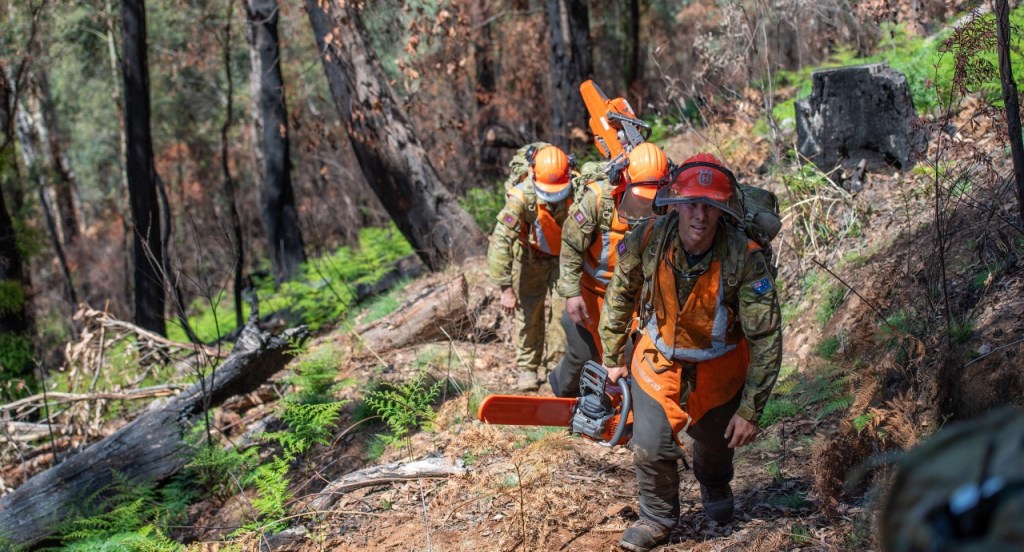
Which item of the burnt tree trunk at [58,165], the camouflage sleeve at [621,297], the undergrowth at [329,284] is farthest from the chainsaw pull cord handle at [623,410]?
the burnt tree trunk at [58,165]

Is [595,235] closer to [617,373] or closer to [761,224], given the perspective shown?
[617,373]

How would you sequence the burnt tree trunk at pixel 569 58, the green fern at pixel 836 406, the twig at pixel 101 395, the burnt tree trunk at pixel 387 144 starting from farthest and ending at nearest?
the burnt tree trunk at pixel 569 58
the burnt tree trunk at pixel 387 144
the twig at pixel 101 395
the green fern at pixel 836 406

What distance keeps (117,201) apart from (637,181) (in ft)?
96.7

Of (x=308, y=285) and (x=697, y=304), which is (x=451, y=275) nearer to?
(x=308, y=285)

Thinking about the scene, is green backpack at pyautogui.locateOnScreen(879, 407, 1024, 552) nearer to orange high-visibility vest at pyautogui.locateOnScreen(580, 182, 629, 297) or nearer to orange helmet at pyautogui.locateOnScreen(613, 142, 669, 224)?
orange helmet at pyautogui.locateOnScreen(613, 142, 669, 224)

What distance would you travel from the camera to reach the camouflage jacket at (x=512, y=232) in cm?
675

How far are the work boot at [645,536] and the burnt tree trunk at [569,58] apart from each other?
358 inches

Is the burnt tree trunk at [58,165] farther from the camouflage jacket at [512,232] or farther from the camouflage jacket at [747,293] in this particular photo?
the camouflage jacket at [747,293]

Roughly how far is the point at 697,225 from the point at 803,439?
2.15 metres

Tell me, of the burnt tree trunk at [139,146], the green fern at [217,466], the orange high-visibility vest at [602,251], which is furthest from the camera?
the burnt tree trunk at [139,146]

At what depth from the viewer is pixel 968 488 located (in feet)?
4.78

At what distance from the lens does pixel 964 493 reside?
4.78ft

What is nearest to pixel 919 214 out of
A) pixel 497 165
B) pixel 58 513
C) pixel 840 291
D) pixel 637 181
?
pixel 840 291

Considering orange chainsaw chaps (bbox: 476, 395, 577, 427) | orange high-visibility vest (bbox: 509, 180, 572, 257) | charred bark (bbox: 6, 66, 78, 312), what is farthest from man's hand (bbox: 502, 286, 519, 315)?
charred bark (bbox: 6, 66, 78, 312)
